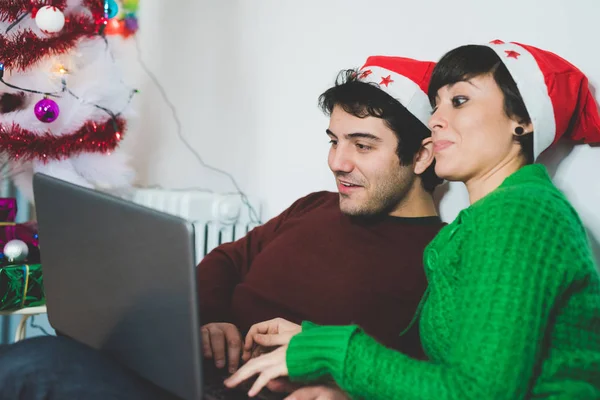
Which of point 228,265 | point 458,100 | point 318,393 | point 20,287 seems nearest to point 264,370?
point 318,393

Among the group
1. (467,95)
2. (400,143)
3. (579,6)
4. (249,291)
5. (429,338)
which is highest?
(579,6)

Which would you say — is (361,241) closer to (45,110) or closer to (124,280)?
(124,280)

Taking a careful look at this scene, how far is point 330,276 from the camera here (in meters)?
1.34

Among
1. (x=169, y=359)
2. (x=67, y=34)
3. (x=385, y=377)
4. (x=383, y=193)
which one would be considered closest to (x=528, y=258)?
(x=385, y=377)

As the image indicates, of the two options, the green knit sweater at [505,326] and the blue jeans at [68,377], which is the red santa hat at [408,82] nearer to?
the green knit sweater at [505,326]

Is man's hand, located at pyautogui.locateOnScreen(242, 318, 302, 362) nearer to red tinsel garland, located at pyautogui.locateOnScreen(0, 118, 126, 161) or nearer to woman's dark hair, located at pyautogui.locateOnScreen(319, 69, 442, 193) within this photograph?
woman's dark hair, located at pyautogui.locateOnScreen(319, 69, 442, 193)

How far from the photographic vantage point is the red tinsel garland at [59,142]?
1.60m

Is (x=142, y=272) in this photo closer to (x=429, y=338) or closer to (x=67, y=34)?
(x=429, y=338)

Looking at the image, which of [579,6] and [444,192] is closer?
[579,6]

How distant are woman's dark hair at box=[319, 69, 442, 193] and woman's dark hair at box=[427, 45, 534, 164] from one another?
248 mm

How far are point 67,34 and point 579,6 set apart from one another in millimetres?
1300

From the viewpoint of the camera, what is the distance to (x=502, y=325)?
740 mm

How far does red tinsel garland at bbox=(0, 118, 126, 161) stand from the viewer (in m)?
1.60

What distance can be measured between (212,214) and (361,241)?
756 millimetres
